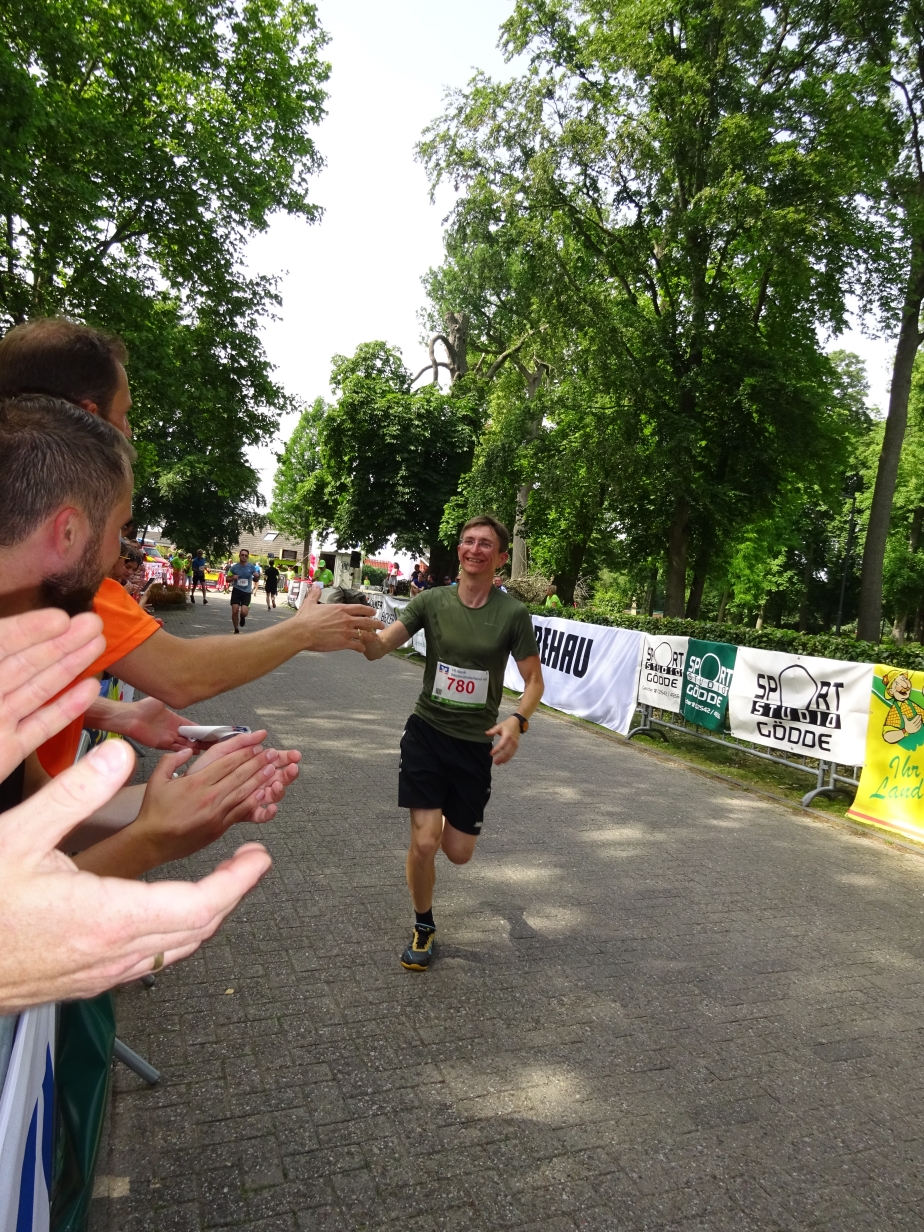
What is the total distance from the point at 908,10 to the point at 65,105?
55.0ft

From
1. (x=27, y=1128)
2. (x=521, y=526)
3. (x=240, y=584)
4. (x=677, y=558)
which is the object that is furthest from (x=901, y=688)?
(x=521, y=526)

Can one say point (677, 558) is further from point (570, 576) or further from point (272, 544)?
point (272, 544)

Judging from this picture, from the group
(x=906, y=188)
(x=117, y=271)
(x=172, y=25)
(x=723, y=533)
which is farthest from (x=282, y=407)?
(x=906, y=188)

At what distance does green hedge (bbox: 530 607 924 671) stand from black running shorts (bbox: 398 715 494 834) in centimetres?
589

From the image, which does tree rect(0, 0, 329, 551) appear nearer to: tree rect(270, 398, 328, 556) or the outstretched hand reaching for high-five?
the outstretched hand reaching for high-five

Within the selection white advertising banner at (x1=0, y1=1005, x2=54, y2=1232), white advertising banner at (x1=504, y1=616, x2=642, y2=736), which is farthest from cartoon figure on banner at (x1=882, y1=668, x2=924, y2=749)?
white advertising banner at (x1=0, y1=1005, x2=54, y2=1232)

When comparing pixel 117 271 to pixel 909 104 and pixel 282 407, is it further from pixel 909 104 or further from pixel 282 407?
pixel 909 104

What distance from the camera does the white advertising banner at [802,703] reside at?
314 inches

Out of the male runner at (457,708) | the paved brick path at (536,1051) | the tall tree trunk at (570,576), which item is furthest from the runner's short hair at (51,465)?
the tall tree trunk at (570,576)

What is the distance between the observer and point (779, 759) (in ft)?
29.4

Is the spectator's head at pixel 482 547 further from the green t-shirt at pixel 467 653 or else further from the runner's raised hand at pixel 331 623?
the runner's raised hand at pixel 331 623

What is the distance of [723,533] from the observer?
21297 millimetres

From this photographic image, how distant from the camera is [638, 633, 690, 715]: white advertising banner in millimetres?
10633

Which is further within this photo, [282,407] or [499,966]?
[282,407]
